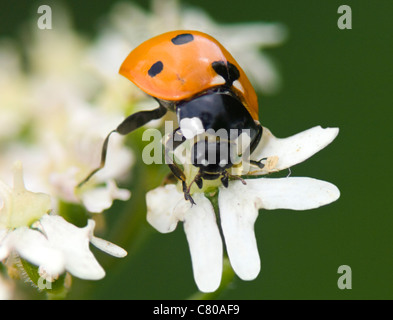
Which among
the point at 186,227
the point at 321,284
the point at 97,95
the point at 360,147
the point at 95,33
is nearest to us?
the point at 186,227

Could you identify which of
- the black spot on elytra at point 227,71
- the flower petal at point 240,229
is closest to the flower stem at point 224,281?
the flower petal at point 240,229

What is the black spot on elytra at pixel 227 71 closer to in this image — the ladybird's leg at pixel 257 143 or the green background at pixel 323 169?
the ladybird's leg at pixel 257 143

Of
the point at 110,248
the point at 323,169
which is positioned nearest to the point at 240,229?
the point at 110,248

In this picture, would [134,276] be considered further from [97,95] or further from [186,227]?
[186,227]

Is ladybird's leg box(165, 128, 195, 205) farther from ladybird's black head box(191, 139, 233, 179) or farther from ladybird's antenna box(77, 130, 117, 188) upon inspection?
ladybird's antenna box(77, 130, 117, 188)

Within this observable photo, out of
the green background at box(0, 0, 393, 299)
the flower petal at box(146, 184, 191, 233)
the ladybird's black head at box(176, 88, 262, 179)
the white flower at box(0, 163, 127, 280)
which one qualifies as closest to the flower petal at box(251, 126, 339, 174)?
the ladybird's black head at box(176, 88, 262, 179)

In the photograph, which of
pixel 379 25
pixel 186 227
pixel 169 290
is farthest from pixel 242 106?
pixel 379 25
